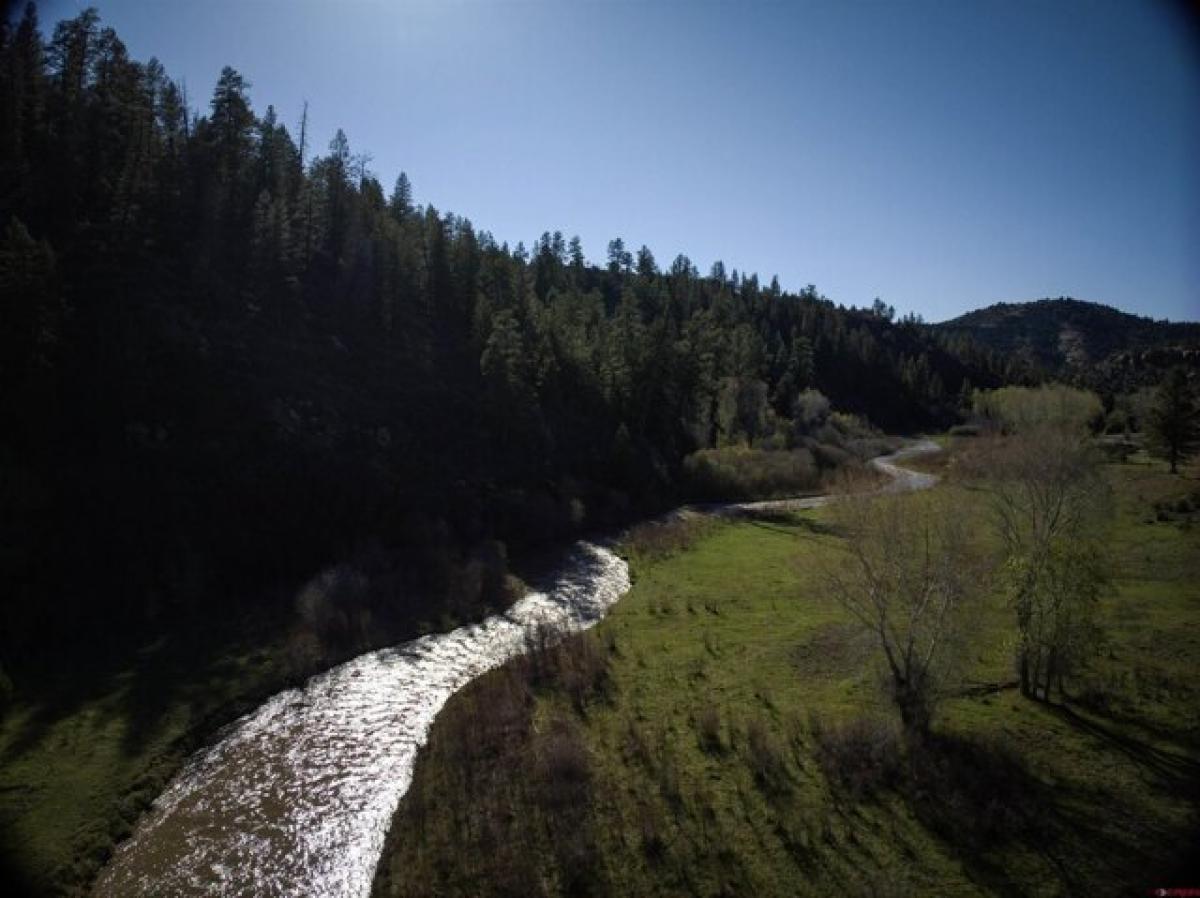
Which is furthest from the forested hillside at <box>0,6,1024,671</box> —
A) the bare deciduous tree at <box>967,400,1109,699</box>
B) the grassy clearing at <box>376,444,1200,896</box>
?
the bare deciduous tree at <box>967,400,1109,699</box>

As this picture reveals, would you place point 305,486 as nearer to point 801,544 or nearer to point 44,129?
point 801,544

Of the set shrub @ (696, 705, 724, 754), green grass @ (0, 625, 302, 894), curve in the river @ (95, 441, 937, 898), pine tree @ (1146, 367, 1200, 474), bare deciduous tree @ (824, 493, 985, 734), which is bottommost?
curve in the river @ (95, 441, 937, 898)

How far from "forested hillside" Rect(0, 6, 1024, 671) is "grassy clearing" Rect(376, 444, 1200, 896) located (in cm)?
1902

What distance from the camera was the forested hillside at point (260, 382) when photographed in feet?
142

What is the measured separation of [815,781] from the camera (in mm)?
23109

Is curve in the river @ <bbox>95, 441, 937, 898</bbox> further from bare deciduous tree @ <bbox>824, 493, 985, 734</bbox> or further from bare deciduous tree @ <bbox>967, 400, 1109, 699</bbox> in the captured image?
bare deciduous tree @ <bbox>967, 400, 1109, 699</bbox>

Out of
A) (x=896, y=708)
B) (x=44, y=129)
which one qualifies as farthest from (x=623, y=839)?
(x=44, y=129)

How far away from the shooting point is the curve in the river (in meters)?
20.8

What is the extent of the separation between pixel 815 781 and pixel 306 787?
63.6ft

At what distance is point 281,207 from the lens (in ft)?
263

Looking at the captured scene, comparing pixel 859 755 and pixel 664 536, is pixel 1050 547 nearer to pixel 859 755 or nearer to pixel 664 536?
pixel 859 755

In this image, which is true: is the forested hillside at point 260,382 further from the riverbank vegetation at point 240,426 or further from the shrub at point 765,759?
the shrub at point 765,759

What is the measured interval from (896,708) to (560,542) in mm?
41165

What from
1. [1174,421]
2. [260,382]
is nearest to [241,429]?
[260,382]
